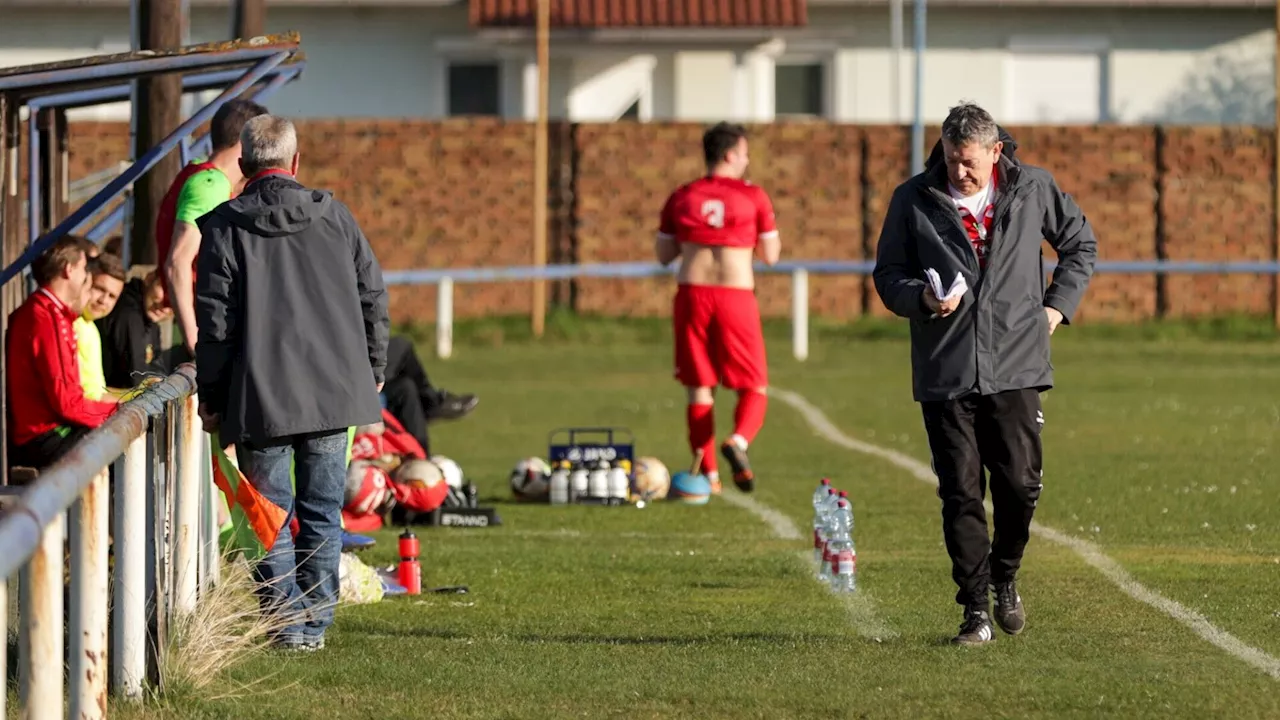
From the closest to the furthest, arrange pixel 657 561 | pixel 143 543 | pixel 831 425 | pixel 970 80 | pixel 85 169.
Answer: pixel 143 543
pixel 657 561
pixel 831 425
pixel 85 169
pixel 970 80

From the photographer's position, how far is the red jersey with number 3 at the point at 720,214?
1489cm

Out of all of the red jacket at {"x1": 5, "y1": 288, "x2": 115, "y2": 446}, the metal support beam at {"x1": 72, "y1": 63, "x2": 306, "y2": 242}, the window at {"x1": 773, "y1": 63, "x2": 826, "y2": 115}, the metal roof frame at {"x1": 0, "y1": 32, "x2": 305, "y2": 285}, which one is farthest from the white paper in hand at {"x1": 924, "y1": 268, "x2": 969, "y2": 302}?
the window at {"x1": 773, "y1": 63, "x2": 826, "y2": 115}

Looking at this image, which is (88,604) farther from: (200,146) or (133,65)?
(200,146)

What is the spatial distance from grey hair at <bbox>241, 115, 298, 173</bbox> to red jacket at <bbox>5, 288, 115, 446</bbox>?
235cm

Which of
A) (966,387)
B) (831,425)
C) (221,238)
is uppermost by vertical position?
(221,238)

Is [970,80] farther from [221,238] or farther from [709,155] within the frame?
[221,238]

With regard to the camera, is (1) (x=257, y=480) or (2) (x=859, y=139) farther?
(2) (x=859, y=139)

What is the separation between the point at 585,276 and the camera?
32.9 metres

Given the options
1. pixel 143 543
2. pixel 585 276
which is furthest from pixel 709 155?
pixel 585 276

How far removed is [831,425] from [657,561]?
843 cm

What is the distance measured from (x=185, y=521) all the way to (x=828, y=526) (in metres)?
3.10

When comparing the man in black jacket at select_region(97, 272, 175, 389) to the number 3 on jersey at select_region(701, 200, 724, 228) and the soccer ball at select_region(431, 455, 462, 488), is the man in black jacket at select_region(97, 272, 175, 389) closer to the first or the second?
the soccer ball at select_region(431, 455, 462, 488)

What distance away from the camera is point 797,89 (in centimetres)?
4066

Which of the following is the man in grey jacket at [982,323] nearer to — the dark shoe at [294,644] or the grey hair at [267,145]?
the grey hair at [267,145]
